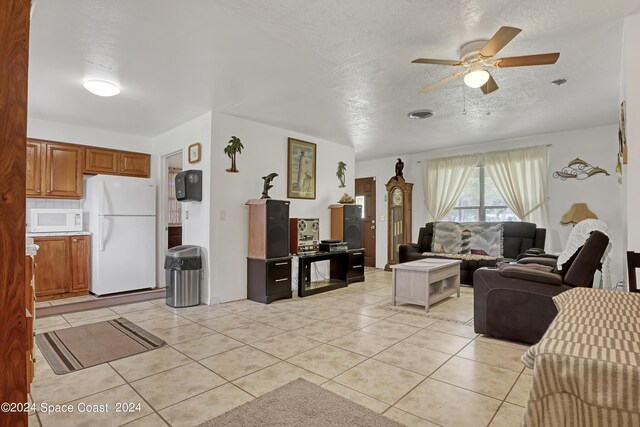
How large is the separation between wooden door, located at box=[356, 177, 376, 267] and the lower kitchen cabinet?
17.1 feet

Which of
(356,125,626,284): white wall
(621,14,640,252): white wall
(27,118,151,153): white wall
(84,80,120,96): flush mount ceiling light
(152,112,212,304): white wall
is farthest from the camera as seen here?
(356,125,626,284): white wall

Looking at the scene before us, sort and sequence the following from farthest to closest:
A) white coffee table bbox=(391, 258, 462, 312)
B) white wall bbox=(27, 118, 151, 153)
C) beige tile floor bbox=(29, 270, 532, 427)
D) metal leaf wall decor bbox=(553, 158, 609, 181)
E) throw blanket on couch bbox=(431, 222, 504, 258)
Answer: throw blanket on couch bbox=(431, 222, 504, 258) → metal leaf wall decor bbox=(553, 158, 609, 181) → white wall bbox=(27, 118, 151, 153) → white coffee table bbox=(391, 258, 462, 312) → beige tile floor bbox=(29, 270, 532, 427)

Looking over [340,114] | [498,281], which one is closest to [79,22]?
[340,114]

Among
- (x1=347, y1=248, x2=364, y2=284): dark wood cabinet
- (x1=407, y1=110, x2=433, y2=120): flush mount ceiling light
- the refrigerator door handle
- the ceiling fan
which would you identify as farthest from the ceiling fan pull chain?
the refrigerator door handle

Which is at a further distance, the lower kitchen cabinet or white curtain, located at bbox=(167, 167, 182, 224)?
white curtain, located at bbox=(167, 167, 182, 224)

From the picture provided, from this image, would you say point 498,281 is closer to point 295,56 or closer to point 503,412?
point 503,412

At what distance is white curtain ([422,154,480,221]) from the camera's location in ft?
20.9

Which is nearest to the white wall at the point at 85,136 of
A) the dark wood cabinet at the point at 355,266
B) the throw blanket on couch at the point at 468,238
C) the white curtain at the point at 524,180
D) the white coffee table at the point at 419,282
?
the dark wood cabinet at the point at 355,266

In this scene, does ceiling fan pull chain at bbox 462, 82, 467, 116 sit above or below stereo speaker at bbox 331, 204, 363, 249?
above

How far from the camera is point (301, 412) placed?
189cm

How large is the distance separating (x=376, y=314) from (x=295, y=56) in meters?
2.85

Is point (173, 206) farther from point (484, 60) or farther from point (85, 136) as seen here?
point (484, 60)

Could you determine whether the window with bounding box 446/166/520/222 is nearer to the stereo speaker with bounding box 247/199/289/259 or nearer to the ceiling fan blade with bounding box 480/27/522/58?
the stereo speaker with bounding box 247/199/289/259

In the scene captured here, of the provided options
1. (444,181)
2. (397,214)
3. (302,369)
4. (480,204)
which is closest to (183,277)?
(302,369)
